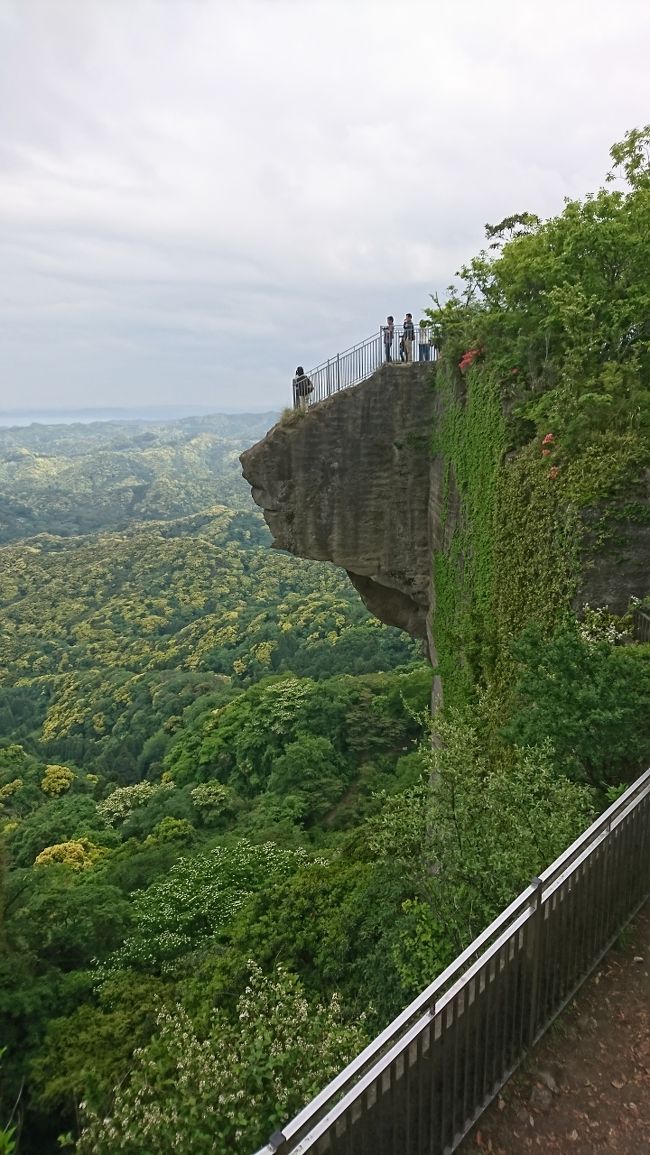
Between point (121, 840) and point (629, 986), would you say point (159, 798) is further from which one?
point (629, 986)

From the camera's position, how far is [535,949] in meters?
4.64

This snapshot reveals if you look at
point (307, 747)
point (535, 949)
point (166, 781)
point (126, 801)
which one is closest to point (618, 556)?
point (535, 949)

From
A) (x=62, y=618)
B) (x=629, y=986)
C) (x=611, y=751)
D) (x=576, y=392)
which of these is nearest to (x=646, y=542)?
(x=576, y=392)

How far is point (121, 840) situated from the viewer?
36.9 metres

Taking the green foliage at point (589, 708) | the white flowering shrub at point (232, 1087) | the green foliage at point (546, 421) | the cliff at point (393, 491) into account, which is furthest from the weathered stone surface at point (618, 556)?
the white flowering shrub at point (232, 1087)

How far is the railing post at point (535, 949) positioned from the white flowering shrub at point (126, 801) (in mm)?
39678

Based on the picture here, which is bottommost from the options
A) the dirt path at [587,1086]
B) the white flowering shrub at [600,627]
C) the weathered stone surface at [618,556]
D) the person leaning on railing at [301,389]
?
the dirt path at [587,1086]

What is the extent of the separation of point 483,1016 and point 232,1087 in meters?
3.35

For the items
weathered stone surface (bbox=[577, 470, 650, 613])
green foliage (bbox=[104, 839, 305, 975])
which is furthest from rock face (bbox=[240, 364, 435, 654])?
weathered stone surface (bbox=[577, 470, 650, 613])

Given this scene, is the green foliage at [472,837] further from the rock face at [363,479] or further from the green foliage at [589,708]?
the rock face at [363,479]

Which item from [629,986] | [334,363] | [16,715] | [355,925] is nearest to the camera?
[629,986]

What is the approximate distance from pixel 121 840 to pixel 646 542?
3417 centimetres

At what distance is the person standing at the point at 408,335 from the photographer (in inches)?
739

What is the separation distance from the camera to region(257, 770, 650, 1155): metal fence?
3592 mm
